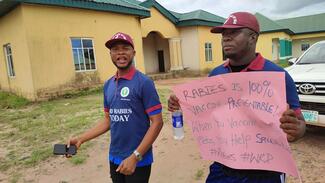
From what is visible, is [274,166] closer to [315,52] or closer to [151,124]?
[151,124]

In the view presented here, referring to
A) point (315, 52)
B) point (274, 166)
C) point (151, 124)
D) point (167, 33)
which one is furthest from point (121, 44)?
point (167, 33)

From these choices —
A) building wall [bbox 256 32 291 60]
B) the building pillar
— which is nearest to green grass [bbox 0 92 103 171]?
the building pillar

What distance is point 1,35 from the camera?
42.2 ft

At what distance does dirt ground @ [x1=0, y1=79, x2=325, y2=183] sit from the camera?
3557mm

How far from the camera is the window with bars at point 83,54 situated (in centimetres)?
1215

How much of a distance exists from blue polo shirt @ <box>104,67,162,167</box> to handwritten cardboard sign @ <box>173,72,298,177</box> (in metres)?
0.28

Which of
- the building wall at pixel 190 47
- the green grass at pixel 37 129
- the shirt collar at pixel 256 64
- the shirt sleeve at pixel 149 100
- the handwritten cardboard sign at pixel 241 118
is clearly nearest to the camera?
the handwritten cardboard sign at pixel 241 118

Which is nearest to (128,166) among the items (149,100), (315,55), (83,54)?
(149,100)

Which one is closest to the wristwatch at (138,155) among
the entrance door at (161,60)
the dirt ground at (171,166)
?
the dirt ground at (171,166)

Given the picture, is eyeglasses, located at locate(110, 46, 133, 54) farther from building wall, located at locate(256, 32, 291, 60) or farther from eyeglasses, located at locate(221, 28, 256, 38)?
building wall, located at locate(256, 32, 291, 60)

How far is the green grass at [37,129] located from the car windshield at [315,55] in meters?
3.27

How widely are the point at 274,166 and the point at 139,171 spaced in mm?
960

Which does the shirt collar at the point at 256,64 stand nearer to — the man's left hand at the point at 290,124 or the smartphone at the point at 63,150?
the man's left hand at the point at 290,124

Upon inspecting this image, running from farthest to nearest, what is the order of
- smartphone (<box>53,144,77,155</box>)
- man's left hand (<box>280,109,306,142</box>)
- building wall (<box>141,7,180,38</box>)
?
building wall (<box>141,7,180,38</box>), smartphone (<box>53,144,77,155</box>), man's left hand (<box>280,109,306,142</box>)
